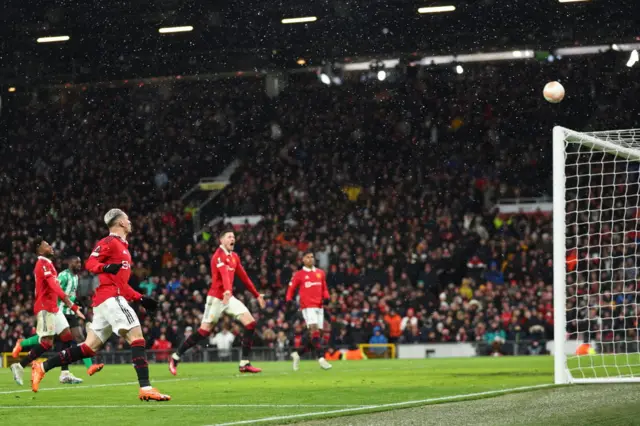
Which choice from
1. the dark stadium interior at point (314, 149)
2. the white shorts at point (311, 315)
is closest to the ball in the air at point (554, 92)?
the white shorts at point (311, 315)

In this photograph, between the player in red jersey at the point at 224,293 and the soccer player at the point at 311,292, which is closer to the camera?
the player in red jersey at the point at 224,293

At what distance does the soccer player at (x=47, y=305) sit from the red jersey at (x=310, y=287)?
16.3 feet

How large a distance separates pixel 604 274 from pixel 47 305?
1655cm

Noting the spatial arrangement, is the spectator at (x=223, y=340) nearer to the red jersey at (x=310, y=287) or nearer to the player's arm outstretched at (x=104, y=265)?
the red jersey at (x=310, y=287)

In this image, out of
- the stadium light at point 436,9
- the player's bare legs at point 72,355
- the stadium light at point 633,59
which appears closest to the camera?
the player's bare legs at point 72,355

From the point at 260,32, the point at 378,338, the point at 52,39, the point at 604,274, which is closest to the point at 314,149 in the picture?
the point at 260,32

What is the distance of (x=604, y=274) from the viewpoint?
28.5 meters

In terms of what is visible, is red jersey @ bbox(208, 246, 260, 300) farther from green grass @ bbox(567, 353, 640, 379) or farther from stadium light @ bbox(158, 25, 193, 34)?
stadium light @ bbox(158, 25, 193, 34)

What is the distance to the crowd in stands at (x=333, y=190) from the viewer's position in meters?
29.3

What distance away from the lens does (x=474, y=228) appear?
32.7 metres

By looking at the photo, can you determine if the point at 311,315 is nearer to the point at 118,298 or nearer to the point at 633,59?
→ the point at 118,298

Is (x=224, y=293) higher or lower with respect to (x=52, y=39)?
lower

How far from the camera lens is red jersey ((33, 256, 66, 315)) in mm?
15664

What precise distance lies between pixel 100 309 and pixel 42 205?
2756 centimetres
